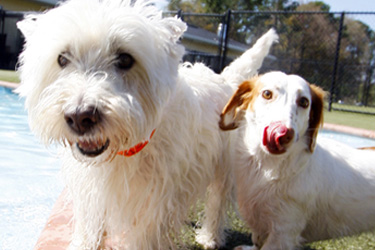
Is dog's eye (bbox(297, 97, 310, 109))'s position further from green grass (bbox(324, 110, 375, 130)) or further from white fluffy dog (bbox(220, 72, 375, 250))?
green grass (bbox(324, 110, 375, 130))

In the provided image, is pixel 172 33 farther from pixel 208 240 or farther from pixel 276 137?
pixel 208 240

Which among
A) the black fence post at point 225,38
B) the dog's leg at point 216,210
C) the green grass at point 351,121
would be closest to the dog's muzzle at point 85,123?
the dog's leg at point 216,210

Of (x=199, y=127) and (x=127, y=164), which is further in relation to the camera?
(x=199, y=127)

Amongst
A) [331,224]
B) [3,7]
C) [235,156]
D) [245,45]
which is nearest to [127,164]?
[235,156]

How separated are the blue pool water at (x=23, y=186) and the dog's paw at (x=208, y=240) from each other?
4.10 ft

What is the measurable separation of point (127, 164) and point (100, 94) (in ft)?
1.97

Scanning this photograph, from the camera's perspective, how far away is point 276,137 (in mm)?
2324

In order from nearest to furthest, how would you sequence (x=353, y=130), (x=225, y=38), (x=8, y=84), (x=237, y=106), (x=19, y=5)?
(x=237, y=106), (x=353, y=130), (x=8, y=84), (x=225, y=38), (x=19, y=5)

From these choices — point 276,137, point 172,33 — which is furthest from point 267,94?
point 172,33

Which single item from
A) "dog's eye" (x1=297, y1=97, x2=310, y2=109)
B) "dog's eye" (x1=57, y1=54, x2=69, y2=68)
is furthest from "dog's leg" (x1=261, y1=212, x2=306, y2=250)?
"dog's eye" (x1=57, y1=54, x2=69, y2=68)

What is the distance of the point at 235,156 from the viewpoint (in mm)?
2959

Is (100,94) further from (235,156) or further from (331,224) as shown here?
(331,224)

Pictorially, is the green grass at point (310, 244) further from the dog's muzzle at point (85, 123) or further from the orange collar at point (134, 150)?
the dog's muzzle at point (85, 123)

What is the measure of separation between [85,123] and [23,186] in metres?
2.83
